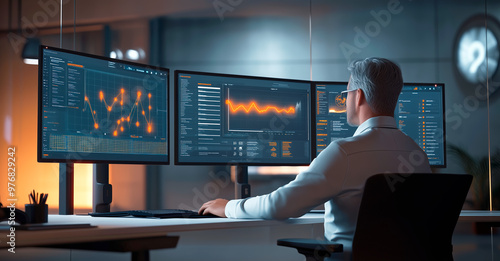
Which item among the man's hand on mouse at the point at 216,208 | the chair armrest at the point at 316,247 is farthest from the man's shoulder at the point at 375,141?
the man's hand on mouse at the point at 216,208

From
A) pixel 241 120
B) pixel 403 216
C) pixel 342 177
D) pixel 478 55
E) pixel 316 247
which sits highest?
pixel 478 55

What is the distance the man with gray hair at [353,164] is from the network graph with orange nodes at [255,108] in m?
0.73

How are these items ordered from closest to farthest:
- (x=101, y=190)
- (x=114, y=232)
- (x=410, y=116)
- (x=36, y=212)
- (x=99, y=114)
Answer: (x=114, y=232) < (x=36, y=212) < (x=99, y=114) < (x=101, y=190) < (x=410, y=116)

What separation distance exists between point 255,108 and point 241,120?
10 cm

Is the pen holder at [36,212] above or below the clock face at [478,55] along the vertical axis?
below

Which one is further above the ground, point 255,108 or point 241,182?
point 255,108

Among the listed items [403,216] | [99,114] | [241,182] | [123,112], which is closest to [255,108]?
[241,182]

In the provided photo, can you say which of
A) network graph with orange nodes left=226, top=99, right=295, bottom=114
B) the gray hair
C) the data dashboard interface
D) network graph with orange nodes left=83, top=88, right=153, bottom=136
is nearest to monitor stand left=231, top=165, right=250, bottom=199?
the data dashboard interface

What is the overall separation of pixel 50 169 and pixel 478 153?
3.02m

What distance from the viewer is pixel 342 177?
5.56 feet

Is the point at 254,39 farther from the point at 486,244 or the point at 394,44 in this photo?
the point at 486,244

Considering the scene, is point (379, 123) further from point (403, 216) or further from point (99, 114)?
point (99, 114)

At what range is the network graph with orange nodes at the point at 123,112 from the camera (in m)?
2.23

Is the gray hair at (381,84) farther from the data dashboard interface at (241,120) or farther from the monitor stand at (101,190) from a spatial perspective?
the monitor stand at (101,190)
